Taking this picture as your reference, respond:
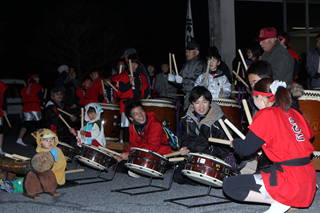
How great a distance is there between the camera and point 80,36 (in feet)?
85.8

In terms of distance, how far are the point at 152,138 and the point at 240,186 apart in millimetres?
1799

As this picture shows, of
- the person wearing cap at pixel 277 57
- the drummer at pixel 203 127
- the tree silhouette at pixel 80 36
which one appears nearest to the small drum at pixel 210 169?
the drummer at pixel 203 127

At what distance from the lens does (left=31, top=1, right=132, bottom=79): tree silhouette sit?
82.7 feet

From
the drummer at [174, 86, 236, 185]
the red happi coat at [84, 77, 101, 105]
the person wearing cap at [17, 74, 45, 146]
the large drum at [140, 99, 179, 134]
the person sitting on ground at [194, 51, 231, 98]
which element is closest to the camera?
the drummer at [174, 86, 236, 185]

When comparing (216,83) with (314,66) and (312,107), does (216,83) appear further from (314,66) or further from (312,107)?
(314,66)

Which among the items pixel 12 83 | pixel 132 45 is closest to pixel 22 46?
pixel 132 45

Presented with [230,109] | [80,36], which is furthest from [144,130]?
[80,36]

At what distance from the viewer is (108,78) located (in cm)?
816

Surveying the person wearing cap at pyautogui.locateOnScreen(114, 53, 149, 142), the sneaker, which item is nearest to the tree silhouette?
the person wearing cap at pyautogui.locateOnScreen(114, 53, 149, 142)

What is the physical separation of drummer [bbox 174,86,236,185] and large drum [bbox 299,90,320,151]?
3.85 feet

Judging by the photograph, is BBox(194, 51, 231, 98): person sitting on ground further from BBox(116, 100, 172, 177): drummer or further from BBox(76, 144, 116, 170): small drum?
BBox(76, 144, 116, 170): small drum

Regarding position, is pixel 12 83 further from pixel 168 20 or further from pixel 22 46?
pixel 168 20

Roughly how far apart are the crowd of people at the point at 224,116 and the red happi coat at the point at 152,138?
1 cm

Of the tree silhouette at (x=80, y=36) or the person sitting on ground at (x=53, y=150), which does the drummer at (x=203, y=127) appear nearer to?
the person sitting on ground at (x=53, y=150)
